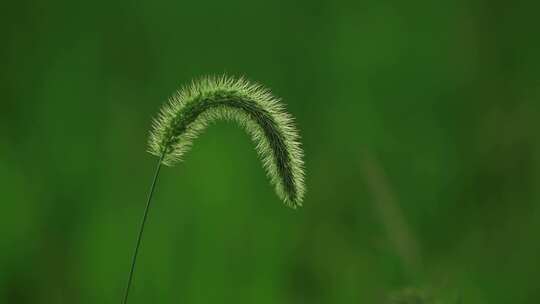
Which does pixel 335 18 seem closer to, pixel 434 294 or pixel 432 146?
pixel 432 146

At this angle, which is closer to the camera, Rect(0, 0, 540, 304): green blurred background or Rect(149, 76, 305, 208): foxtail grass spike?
Rect(149, 76, 305, 208): foxtail grass spike

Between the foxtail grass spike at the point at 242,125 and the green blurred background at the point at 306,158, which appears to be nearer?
the foxtail grass spike at the point at 242,125

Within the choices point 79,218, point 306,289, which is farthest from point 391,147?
point 79,218

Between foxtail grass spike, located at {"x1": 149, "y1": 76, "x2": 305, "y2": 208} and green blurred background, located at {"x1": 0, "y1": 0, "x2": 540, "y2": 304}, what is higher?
green blurred background, located at {"x1": 0, "y1": 0, "x2": 540, "y2": 304}

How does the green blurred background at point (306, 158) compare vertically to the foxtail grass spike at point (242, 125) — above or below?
above

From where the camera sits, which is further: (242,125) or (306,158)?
(306,158)
